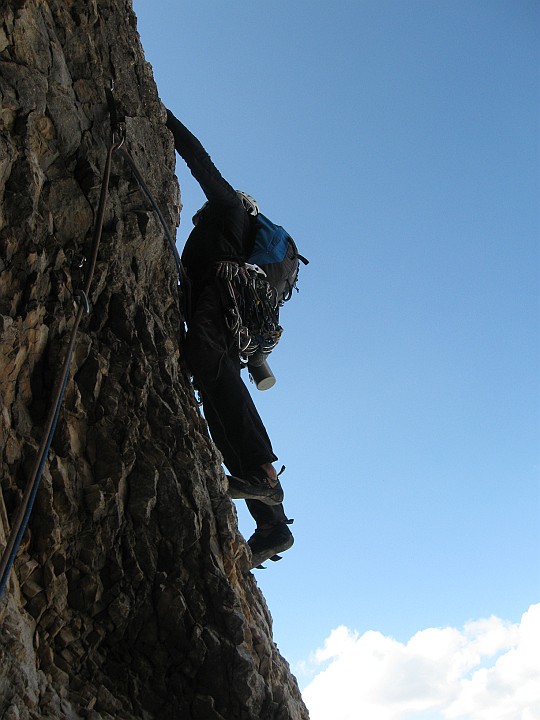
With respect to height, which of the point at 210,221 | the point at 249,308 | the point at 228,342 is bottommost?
the point at 228,342

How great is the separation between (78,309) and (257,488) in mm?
1832

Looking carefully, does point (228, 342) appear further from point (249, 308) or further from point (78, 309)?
point (78, 309)

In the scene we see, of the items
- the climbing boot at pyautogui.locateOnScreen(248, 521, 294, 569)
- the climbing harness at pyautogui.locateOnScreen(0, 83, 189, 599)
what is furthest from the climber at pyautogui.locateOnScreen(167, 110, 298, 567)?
the climbing harness at pyautogui.locateOnScreen(0, 83, 189, 599)

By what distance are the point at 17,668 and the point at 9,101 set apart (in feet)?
9.07

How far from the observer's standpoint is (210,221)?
20.4 feet

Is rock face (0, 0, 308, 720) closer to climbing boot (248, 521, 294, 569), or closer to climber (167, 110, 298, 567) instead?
climber (167, 110, 298, 567)

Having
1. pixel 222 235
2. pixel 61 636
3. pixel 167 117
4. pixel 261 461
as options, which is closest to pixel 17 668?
pixel 61 636

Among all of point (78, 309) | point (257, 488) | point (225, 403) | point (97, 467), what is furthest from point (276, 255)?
point (97, 467)

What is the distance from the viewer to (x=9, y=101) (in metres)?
4.14

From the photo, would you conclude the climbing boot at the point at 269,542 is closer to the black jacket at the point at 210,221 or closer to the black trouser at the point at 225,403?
the black trouser at the point at 225,403

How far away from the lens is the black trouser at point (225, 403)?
535cm

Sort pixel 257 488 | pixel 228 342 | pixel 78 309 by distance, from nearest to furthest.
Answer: pixel 78 309 → pixel 257 488 → pixel 228 342

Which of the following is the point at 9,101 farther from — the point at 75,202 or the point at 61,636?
the point at 61,636

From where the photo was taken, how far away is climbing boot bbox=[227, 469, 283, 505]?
520 centimetres
